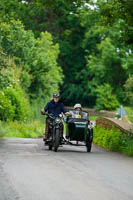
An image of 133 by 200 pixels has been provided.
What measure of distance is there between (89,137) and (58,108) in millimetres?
1322

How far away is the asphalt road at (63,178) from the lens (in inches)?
343

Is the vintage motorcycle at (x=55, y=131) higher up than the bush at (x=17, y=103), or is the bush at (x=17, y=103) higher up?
the bush at (x=17, y=103)

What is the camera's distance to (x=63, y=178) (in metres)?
10.5

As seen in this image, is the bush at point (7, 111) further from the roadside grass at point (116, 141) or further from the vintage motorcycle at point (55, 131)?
the vintage motorcycle at point (55, 131)

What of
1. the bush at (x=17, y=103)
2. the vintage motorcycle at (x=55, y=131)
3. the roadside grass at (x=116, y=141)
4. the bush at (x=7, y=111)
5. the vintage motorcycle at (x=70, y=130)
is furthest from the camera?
the bush at (x=17, y=103)

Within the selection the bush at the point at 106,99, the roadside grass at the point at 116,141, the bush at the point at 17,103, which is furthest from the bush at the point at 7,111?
the bush at the point at 106,99

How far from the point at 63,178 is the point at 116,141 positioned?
926 centimetres

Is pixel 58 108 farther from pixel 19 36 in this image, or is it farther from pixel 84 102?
pixel 84 102

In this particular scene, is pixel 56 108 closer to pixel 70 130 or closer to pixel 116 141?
pixel 70 130

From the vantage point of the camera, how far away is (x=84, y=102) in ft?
260

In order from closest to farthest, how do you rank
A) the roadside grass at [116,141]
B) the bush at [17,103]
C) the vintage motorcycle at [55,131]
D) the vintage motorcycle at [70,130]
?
the vintage motorcycle at [55,131], the vintage motorcycle at [70,130], the roadside grass at [116,141], the bush at [17,103]

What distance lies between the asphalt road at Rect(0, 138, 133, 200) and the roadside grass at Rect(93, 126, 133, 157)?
3.36 m

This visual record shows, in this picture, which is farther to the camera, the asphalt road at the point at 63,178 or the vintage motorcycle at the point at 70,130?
the vintage motorcycle at the point at 70,130

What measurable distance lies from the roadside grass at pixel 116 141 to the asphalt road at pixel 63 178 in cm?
336
